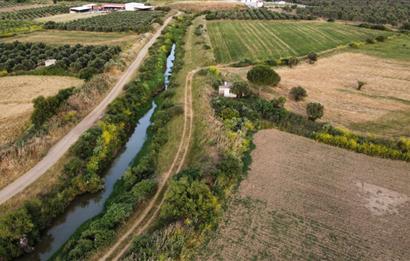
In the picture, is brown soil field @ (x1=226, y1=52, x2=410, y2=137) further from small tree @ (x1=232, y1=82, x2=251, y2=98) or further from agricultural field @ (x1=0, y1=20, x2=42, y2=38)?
agricultural field @ (x1=0, y1=20, x2=42, y2=38)

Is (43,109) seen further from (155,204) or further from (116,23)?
(116,23)

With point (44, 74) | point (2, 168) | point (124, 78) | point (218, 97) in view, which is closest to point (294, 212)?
point (218, 97)

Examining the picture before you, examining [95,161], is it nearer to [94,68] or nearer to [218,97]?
[218,97]

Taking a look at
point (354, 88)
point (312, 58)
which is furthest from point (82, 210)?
point (312, 58)

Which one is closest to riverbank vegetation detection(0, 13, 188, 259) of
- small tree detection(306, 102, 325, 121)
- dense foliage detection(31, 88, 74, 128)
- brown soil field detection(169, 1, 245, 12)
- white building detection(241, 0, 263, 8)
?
dense foliage detection(31, 88, 74, 128)

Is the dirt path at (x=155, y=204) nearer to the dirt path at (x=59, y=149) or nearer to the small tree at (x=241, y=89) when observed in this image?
the small tree at (x=241, y=89)

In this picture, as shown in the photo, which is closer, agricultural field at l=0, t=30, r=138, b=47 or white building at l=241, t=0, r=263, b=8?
agricultural field at l=0, t=30, r=138, b=47
